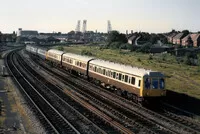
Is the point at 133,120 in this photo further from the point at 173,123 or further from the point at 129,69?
the point at 129,69

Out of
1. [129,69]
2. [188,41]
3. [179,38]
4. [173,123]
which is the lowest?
[173,123]

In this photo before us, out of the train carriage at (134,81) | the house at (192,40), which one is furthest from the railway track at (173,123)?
the house at (192,40)

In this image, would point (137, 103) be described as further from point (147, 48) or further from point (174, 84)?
point (147, 48)

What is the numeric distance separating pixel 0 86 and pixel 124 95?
50.4 feet

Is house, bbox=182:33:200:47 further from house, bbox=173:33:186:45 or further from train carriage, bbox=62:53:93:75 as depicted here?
train carriage, bbox=62:53:93:75

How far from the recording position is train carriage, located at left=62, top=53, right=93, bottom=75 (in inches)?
1646

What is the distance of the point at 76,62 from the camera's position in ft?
149

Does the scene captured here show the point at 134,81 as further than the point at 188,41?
No

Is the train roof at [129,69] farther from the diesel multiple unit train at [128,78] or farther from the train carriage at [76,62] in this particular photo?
the train carriage at [76,62]

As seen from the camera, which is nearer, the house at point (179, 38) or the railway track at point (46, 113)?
the railway track at point (46, 113)

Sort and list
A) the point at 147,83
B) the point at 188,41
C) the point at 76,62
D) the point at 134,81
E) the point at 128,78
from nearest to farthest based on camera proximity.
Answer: the point at 147,83, the point at 134,81, the point at 128,78, the point at 76,62, the point at 188,41

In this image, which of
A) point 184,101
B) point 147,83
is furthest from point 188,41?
point 147,83

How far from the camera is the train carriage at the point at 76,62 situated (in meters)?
41.8

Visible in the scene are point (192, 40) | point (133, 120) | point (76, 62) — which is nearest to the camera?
point (133, 120)
